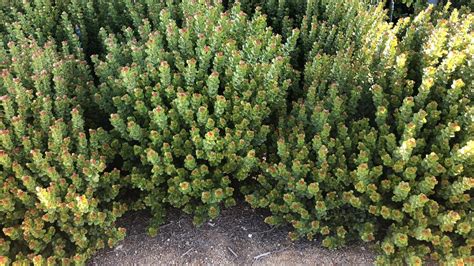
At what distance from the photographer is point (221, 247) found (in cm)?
278

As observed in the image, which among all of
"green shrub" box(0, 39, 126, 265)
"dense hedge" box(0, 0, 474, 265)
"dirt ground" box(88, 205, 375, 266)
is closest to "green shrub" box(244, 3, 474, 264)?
"dense hedge" box(0, 0, 474, 265)

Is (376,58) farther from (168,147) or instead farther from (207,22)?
(168,147)

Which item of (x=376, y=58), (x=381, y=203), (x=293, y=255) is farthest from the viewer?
(x=376, y=58)

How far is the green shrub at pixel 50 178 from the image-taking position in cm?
241

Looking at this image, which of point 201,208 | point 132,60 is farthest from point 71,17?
point 201,208

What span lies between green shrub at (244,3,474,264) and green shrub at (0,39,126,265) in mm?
857

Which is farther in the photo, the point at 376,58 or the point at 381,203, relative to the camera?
the point at 376,58

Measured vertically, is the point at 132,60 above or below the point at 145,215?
above

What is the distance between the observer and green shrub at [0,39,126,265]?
7.89ft

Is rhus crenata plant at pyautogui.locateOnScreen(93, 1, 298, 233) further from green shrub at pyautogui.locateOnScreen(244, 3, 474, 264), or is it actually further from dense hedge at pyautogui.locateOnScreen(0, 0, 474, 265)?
green shrub at pyautogui.locateOnScreen(244, 3, 474, 264)

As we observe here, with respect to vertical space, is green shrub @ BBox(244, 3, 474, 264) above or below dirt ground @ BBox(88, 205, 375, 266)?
above

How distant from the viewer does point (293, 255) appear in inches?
107

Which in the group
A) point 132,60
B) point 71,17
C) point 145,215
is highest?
point 71,17

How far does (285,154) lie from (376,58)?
38.2 inches
